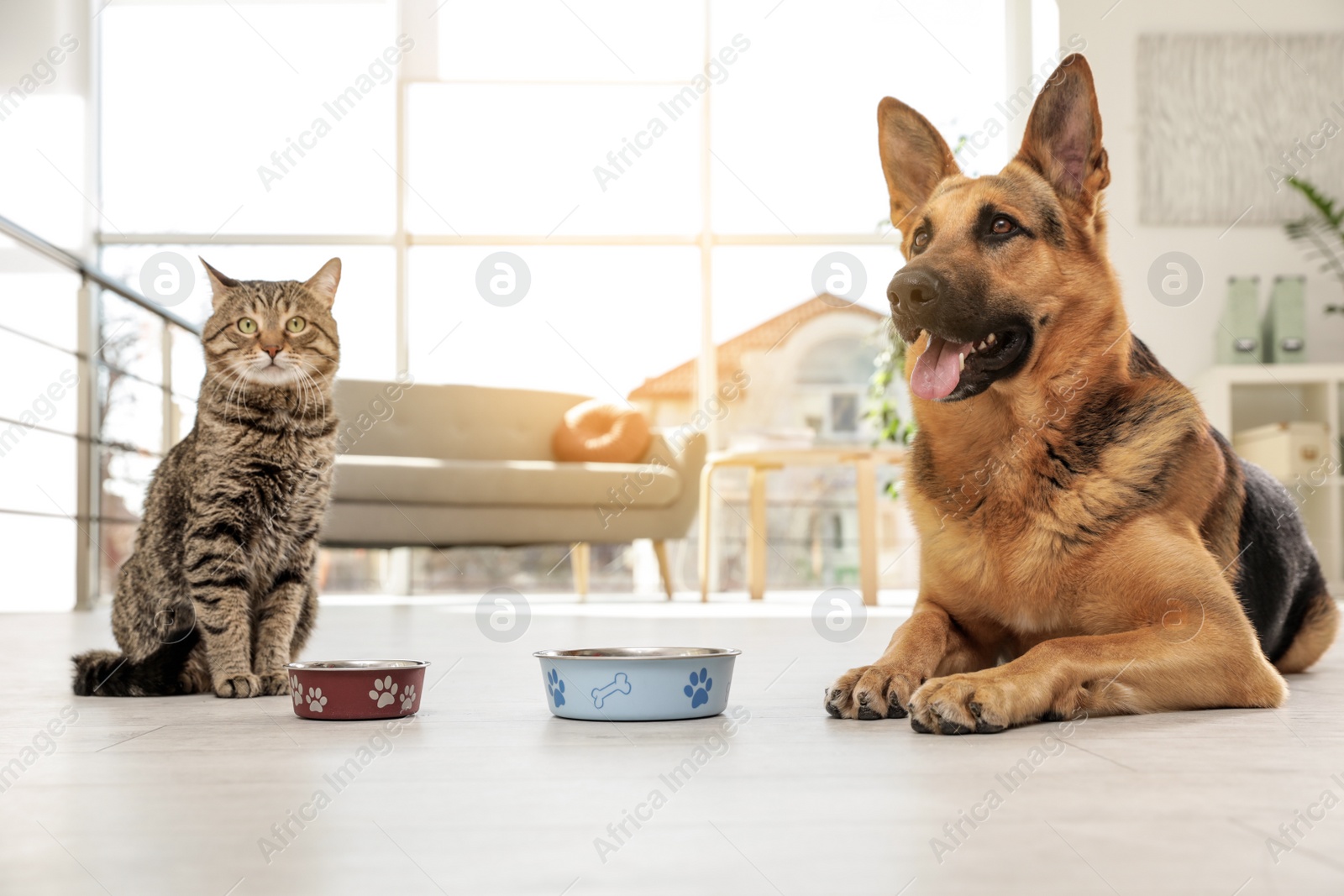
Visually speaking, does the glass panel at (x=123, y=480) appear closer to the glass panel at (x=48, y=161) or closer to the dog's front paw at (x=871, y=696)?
the glass panel at (x=48, y=161)

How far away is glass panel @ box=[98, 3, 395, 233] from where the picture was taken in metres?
7.05

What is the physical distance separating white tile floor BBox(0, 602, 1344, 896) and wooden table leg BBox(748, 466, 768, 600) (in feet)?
11.5

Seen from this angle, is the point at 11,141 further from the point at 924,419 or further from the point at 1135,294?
the point at 1135,294

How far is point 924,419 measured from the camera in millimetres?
1844

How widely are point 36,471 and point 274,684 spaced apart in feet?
11.9

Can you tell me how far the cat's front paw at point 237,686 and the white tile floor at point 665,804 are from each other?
0.32ft

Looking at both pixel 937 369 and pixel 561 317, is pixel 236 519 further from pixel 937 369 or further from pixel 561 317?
pixel 561 317

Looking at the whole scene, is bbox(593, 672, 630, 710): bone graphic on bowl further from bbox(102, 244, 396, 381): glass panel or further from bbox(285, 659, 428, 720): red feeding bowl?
bbox(102, 244, 396, 381): glass panel

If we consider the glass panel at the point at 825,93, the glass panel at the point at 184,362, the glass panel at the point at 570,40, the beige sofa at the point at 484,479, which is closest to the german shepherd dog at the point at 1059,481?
the beige sofa at the point at 484,479

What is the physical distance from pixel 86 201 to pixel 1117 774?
A: 7.28 metres

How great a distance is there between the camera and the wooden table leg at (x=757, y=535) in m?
5.22

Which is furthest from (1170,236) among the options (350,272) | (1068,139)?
(1068,139)

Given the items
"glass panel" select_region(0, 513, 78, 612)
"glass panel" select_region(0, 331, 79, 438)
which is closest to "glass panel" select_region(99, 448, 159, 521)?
"glass panel" select_region(0, 513, 78, 612)

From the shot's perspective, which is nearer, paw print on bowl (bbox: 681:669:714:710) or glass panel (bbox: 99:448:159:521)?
paw print on bowl (bbox: 681:669:714:710)
